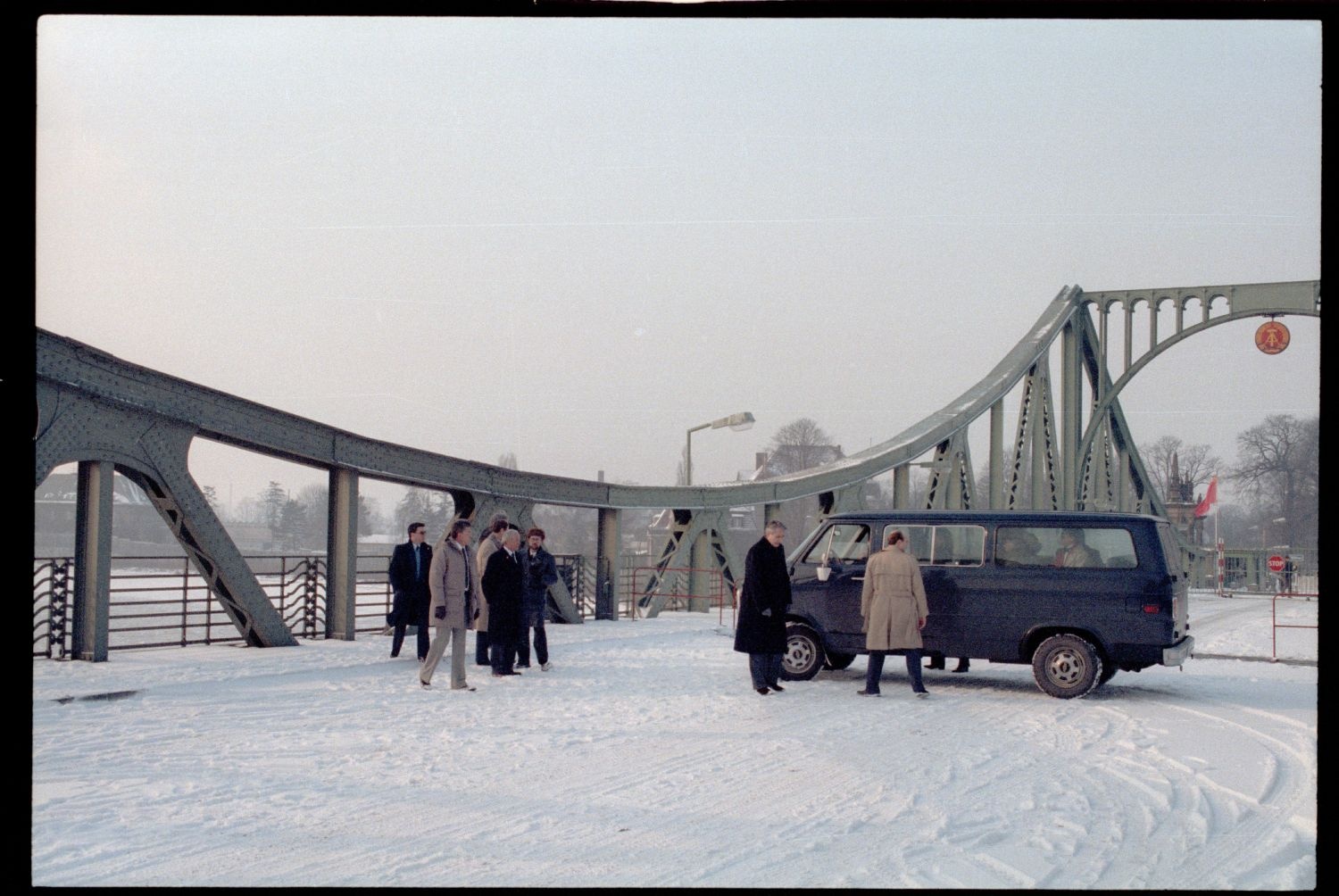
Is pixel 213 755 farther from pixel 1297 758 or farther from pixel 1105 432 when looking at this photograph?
pixel 1105 432

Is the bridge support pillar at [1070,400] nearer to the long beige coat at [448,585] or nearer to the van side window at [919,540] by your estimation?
the van side window at [919,540]

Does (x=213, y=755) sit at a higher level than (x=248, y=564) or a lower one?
lower

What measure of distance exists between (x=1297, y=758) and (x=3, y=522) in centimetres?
847

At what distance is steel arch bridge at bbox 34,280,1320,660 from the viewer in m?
12.1

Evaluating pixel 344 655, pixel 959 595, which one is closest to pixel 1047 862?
pixel 959 595

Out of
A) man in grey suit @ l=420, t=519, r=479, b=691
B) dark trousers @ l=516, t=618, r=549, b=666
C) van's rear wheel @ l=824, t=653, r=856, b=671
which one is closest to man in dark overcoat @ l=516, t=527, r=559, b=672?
dark trousers @ l=516, t=618, r=549, b=666

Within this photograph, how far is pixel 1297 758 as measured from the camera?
8477mm

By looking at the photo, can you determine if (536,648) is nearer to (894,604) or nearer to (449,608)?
(449,608)

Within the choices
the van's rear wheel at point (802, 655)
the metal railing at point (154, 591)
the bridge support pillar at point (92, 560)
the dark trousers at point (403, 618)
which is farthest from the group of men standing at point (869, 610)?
the bridge support pillar at point (92, 560)

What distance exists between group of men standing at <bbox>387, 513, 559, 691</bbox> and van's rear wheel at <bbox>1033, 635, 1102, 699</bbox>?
17.9ft

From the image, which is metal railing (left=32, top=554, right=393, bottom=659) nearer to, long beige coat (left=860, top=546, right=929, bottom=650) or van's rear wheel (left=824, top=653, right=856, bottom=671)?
van's rear wheel (left=824, top=653, right=856, bottom=671)

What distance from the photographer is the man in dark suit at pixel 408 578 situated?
14.3 m

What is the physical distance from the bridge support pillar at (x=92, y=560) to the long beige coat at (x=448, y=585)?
3.65 m

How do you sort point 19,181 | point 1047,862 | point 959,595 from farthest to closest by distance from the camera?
1. point 959,595
2. point 1047,862
3. point 19,181
